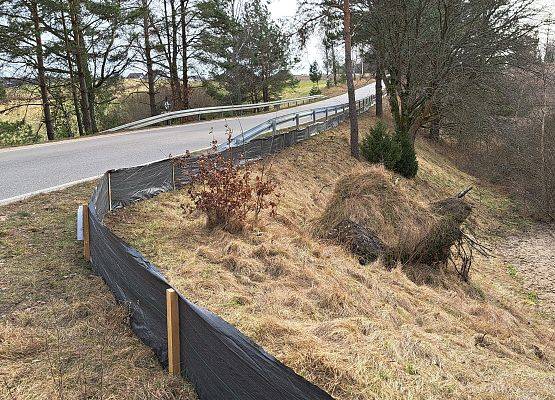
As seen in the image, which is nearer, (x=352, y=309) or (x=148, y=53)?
(x=352, y=309)

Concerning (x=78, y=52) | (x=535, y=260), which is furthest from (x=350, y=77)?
(x=78, y=52)

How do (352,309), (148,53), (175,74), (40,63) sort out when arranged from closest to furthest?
(352,309) → (40,63) → (148,53) → (175,74)

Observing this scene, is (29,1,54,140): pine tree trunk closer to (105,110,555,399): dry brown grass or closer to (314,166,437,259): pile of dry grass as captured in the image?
(105,110,555,399): dry brown grass

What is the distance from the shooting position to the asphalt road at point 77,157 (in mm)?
8600

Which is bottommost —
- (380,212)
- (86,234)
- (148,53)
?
(380,212)

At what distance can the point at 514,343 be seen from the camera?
589 cm

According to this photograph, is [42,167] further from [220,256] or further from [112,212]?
[220,256]

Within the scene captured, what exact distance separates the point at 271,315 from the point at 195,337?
1.55 meters

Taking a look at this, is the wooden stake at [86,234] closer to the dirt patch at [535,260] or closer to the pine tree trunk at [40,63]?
the dirt patch at [535,260]

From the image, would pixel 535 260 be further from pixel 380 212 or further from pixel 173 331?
pixel 173 331

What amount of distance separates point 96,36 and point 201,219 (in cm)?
1749

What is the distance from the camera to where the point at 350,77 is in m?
15.3

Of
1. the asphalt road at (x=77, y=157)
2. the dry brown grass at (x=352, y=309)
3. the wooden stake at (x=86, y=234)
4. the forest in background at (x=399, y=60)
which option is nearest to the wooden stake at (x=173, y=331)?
the dry brown grass at (x=352, y=309)

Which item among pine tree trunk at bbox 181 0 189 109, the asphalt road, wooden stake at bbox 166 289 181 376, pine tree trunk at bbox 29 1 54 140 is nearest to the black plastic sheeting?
wooden stake at bbox 166 289 181 376
